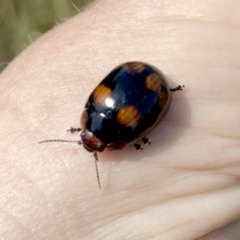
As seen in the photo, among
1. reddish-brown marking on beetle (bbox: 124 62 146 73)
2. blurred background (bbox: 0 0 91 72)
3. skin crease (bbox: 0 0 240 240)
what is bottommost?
blurred background (bbox: 0 0 91 72)

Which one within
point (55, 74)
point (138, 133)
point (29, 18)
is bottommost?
point (29, 18)

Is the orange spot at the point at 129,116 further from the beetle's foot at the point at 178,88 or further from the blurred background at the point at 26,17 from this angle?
the blurred background at the point at 26,17

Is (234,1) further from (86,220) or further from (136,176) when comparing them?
(86,220)

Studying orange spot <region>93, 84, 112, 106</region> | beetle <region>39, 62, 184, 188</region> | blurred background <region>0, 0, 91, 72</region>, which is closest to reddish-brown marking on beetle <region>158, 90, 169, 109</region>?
beetle <region>39, 62, 184, 188</region>

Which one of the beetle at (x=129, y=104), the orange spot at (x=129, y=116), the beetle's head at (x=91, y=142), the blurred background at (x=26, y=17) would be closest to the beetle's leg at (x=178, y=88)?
the beetle at (x=129, y=104)

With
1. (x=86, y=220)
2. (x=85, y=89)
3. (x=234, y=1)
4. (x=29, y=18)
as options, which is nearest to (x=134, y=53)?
(x=85, y=89)

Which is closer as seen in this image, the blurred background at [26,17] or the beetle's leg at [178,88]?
the beetle's leg at [178,88]

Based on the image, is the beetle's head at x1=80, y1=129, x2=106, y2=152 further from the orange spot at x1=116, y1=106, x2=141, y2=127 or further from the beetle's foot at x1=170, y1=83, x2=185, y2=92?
the beetle's foot at x1=170, y1=83, x2=185, y2=92
